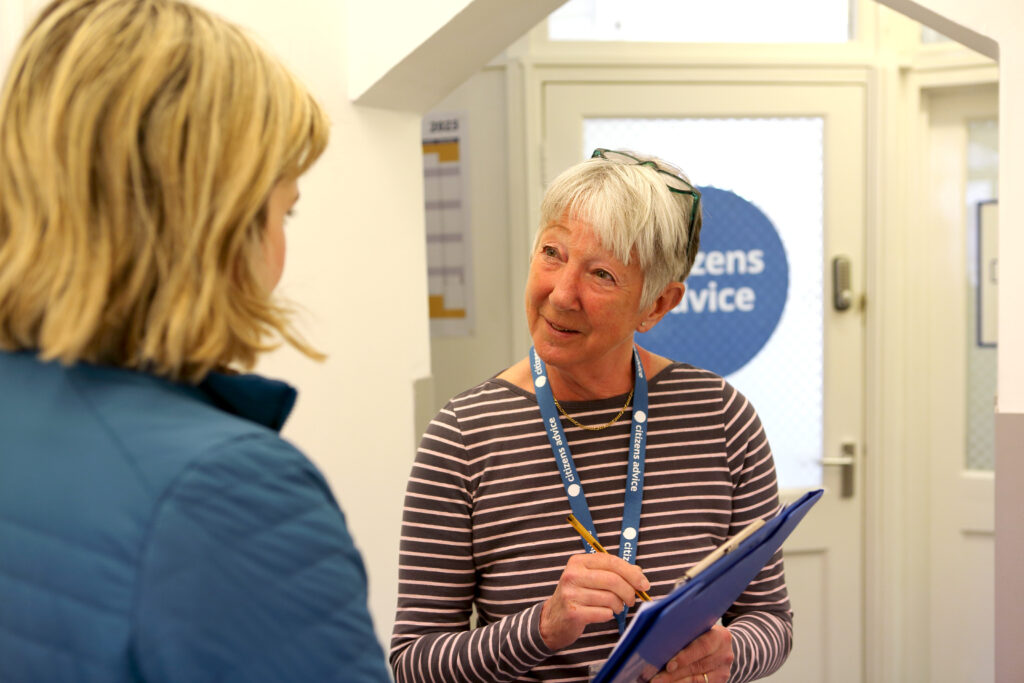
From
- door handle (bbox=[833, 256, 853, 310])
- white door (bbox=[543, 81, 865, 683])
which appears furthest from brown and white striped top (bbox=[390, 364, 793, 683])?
door handle (bbox=[833, 256, 853, 310])

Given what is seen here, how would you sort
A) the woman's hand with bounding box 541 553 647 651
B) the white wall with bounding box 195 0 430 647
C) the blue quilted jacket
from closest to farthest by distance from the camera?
the blue quilted jacket, the woman's hand with bounding box 541 553 647 651, the white wall with bounding box 195 0 430 647

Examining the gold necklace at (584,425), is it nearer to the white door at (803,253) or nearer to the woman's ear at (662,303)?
the woman's ear at (662,303)

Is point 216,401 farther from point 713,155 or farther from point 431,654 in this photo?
point 713,155

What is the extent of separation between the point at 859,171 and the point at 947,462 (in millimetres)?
1084

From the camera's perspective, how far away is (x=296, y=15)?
2.18 m

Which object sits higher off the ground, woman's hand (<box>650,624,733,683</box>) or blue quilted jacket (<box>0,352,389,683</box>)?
blue quilted jacket (<box>0,352,389,683</box>)

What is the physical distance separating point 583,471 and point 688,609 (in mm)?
422

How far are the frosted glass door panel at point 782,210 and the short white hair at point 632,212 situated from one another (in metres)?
1.82

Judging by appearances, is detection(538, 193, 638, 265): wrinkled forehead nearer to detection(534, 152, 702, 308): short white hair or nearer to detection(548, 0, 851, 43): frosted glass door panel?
detection(534, 152, 702, 308): short white hair

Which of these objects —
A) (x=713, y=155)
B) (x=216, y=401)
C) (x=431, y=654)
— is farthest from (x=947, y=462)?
(x=216, y=401)

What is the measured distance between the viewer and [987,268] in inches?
127

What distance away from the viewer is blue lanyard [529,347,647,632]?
1370 mm

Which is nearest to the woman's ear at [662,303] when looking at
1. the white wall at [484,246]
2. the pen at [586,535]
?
the pen at [586,535]

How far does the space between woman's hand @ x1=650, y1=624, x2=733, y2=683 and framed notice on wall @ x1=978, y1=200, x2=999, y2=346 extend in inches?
94.6
